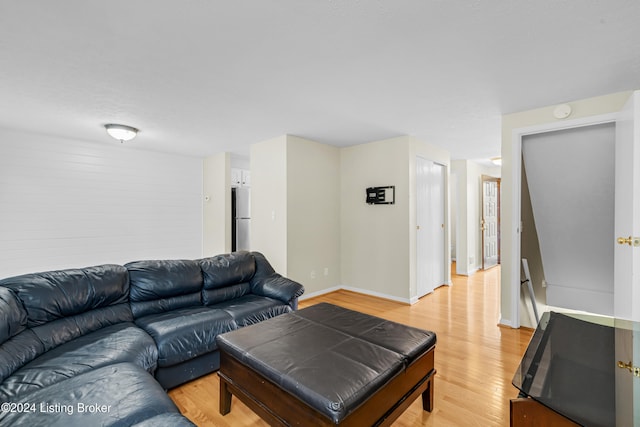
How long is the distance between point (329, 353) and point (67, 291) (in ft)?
6.61

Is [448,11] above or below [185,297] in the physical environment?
above

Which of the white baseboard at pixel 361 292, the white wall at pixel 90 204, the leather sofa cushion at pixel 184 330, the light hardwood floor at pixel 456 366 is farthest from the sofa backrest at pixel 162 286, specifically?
the white wall at pixel 90 204

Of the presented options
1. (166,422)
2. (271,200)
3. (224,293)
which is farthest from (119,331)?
(271,200)

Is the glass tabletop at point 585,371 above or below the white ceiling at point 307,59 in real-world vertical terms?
below

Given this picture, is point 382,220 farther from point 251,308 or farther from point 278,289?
point 251,308

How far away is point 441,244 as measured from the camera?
5.19m

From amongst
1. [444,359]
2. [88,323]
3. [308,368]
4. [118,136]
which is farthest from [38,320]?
[444,359]

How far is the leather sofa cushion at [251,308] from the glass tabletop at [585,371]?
6.65 ft

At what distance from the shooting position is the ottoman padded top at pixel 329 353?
133 cm

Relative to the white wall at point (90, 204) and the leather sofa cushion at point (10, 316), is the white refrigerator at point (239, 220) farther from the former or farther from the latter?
the leather sofa cushion at point (10, 316)

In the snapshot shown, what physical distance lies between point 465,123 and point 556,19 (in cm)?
199

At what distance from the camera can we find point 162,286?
8.54 ft

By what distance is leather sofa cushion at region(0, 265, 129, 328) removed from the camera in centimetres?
198

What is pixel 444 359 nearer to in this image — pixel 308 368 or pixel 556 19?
pixel 308 368
